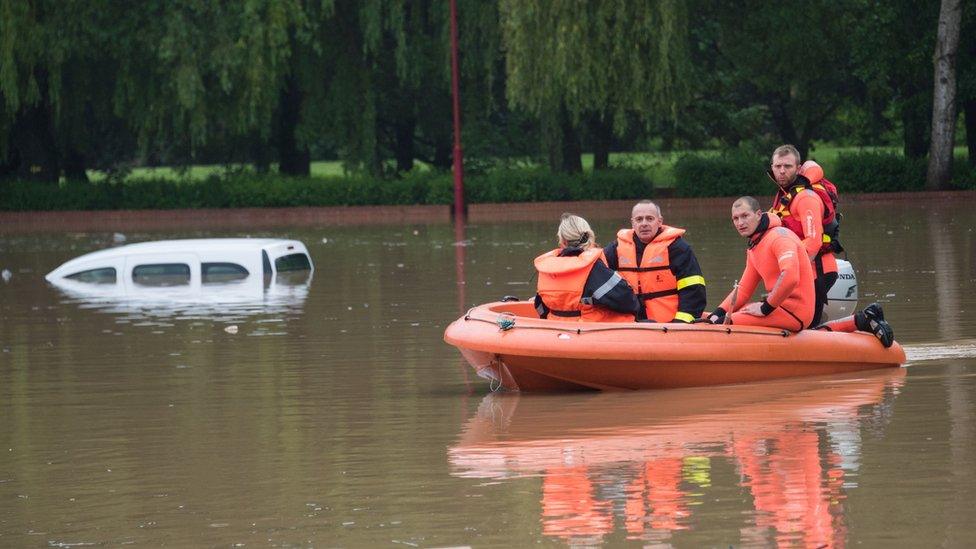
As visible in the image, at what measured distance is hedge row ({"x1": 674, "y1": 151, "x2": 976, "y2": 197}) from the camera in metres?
39.2

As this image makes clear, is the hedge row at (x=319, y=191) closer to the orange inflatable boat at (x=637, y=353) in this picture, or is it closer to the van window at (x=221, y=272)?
the van window at (x=221, y=272)

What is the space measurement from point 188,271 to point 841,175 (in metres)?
19.9

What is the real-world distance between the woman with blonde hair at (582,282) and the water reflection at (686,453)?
23.8 inches

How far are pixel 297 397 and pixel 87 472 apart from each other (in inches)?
A: 117

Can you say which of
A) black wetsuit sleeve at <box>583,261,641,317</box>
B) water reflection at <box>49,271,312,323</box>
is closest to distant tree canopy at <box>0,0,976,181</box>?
water reflection at <box>49,271,312,323</box>

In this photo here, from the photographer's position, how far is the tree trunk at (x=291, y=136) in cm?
4291

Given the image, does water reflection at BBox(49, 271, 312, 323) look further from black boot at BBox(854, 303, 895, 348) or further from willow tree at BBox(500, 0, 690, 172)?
willow tree at BBox(500, 0, 690, 172)

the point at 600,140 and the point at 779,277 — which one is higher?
the point at 600,140

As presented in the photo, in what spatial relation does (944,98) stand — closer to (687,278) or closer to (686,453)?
(687,278)

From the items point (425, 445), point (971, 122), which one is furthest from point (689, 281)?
point (971, 122)

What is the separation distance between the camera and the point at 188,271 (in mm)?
23766

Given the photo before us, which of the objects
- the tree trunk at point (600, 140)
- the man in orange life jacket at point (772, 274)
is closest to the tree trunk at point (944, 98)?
the tree trunk at point (600, 140)

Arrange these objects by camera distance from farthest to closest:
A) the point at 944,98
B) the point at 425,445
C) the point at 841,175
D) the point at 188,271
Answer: the point at 841,175
the point at 944,98
the point at 188,271
the point at 425,445

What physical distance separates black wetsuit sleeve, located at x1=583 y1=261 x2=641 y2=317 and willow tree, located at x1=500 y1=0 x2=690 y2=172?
2485cm
